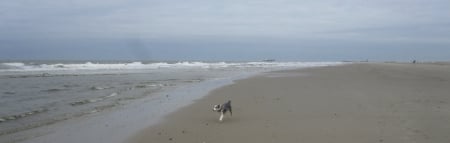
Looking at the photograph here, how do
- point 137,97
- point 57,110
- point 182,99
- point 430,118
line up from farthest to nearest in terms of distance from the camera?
point 137,97, point 182,99, point 57,110, point 430,118

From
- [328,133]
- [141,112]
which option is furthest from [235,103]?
[328,133]

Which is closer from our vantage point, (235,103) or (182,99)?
(235,103)

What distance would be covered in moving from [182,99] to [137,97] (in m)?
2.02

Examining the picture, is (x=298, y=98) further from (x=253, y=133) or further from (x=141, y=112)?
(x=253, y=133)

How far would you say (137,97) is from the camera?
51.8 ft

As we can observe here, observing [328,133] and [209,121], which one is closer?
[328,133]

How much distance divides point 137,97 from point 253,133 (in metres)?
8.54

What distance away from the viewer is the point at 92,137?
8.00m

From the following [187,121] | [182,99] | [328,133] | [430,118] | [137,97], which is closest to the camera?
[328,133]

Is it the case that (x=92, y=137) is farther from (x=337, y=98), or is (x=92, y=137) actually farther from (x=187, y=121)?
(x=337, y=98)

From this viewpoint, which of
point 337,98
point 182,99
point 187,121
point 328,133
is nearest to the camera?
point 328,133

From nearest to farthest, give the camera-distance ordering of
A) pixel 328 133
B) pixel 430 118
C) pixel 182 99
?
pixel 328 133
pixel 430 118
pixel 182 99

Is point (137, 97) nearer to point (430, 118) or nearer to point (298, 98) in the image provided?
point (298, 98)

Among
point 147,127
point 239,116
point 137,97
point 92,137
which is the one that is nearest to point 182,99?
point 137,97
